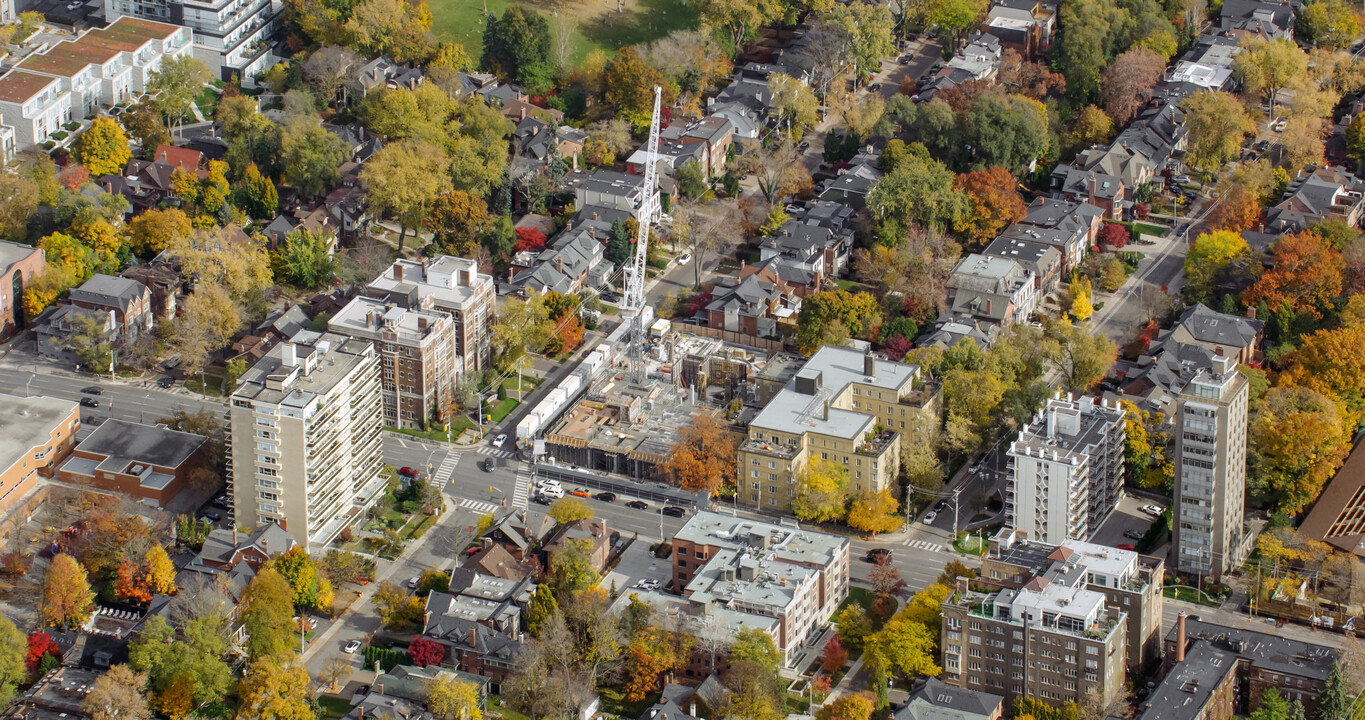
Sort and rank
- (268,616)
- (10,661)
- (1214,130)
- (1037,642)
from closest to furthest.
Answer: (1037,642) → (10,661) → (268,616) → (1214,130)

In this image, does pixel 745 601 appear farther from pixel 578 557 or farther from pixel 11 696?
pixel 11 696

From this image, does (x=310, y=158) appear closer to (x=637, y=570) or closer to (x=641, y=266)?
(x=641, y=266)

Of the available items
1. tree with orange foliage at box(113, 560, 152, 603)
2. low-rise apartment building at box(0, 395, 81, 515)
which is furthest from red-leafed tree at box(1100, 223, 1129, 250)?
tree with orange foliage at box(113, 560, 152, 603)

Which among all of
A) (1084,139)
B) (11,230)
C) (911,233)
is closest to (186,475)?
(11,230)

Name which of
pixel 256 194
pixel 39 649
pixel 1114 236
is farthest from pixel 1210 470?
pixel 256 194

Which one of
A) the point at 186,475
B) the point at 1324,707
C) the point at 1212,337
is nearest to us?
the point at 1324,707

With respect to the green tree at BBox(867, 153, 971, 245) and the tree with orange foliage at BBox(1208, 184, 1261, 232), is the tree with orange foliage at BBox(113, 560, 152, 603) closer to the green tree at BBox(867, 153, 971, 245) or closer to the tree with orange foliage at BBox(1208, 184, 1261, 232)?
the green tree at BBox(867, 153, 971, 245)

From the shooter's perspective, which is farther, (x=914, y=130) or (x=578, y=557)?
(x=914, y=130)
